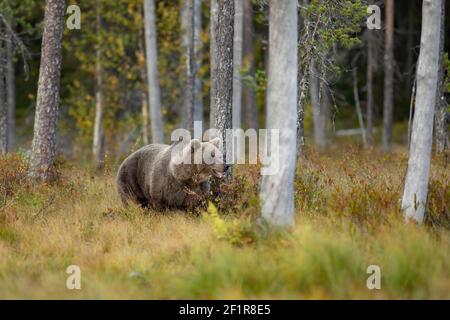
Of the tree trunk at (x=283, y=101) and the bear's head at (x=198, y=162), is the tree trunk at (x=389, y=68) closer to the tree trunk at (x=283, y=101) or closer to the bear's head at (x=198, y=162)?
the bear's head at (x=198, y=162)

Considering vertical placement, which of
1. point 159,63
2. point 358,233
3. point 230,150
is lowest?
point 358,233

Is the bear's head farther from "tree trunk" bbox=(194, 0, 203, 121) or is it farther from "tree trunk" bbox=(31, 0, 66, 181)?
"tree trunk" bbox=(194, 0, 203, 121)

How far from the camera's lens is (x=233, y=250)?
7953 mm

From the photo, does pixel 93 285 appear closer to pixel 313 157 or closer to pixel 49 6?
pixel 49 6

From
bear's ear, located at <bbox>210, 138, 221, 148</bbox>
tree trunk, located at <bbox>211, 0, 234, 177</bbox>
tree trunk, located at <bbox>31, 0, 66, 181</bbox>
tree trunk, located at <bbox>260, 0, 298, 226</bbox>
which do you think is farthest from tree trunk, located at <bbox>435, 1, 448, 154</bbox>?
tree trunk, located at <bbox>31, 0, 66, 181</bbox>

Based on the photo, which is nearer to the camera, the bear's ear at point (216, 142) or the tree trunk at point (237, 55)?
the bear's ear at point (216, 142)

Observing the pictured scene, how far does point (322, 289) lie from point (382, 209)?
2.15 m

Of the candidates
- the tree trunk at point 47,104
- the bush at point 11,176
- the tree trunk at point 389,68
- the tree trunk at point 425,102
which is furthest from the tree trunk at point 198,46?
the tree trunk at point 425,102

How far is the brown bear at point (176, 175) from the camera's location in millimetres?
10516

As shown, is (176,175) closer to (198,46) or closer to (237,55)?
(237,55)

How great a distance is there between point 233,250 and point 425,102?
3139mm
